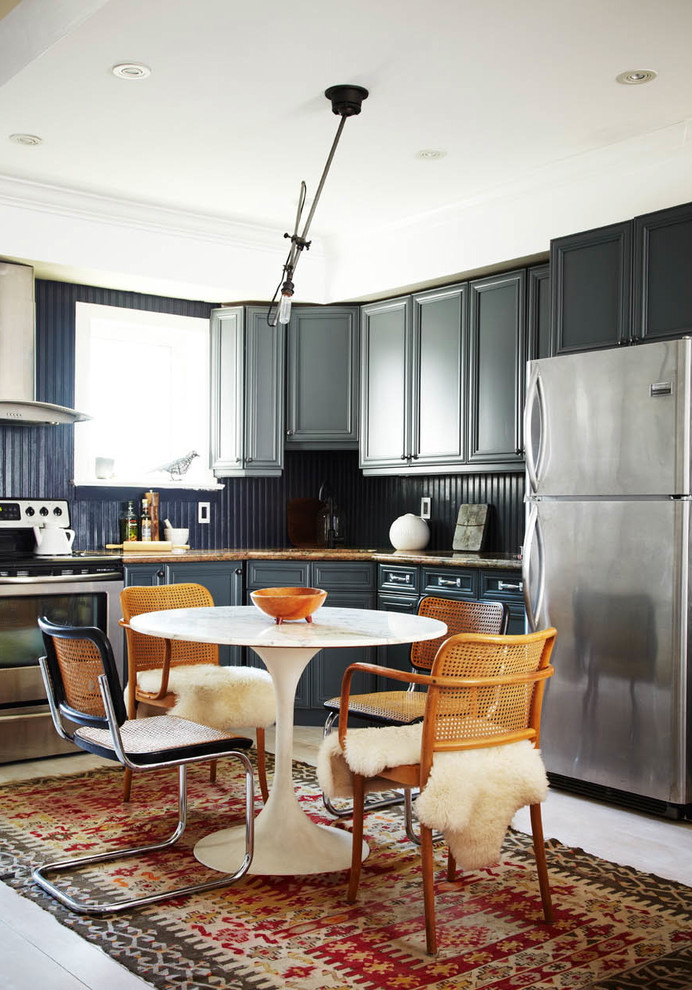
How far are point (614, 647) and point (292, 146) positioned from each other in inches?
93.3

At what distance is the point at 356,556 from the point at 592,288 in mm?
1812

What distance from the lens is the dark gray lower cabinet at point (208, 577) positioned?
468cm

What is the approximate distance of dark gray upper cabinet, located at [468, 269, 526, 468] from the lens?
15.1 ft

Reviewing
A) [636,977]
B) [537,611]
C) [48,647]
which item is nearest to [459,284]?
[537,611]

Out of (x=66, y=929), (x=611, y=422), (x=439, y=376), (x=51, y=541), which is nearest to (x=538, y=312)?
(x=439, y=376)

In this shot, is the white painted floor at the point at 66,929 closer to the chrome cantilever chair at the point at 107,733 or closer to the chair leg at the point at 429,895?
the chrome cantilever chair at the point at 107,733

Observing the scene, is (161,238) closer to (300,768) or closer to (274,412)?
(274,412)

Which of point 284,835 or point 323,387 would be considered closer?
point 284,835

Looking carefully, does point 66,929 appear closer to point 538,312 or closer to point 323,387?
point 538,312

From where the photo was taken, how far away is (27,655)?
14.1ft

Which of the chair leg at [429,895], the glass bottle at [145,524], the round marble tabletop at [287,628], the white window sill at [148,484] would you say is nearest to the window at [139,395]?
the white window sill at [148,484]

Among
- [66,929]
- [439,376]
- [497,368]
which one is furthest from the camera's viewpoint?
[439,376]

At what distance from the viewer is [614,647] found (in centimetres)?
361

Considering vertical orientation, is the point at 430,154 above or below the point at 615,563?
above
